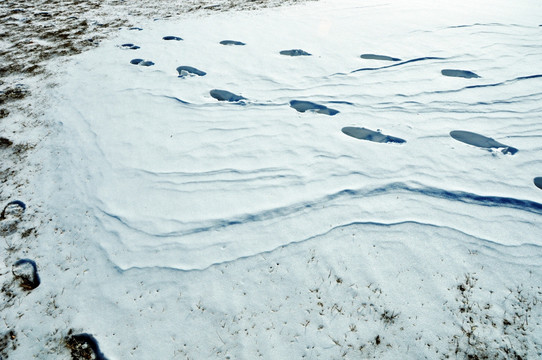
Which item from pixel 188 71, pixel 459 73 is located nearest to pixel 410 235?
pixel 459 73

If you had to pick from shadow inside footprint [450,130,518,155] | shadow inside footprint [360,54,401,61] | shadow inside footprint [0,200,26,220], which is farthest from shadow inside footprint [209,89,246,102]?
shadow inside footprint [450,130,518,155]

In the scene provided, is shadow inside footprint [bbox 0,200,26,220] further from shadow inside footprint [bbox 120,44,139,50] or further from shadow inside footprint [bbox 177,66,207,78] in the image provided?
shadow inside footprint [bbox 120,44,139,50]

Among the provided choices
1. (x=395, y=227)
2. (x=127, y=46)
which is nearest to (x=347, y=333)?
(x=395, y=227)

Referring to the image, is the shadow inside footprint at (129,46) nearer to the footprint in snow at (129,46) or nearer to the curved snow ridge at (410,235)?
the footprint in snow at (129,46)

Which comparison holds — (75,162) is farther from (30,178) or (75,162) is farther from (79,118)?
(79,118)

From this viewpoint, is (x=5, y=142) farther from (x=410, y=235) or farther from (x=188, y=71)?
(x=410, y=235)
